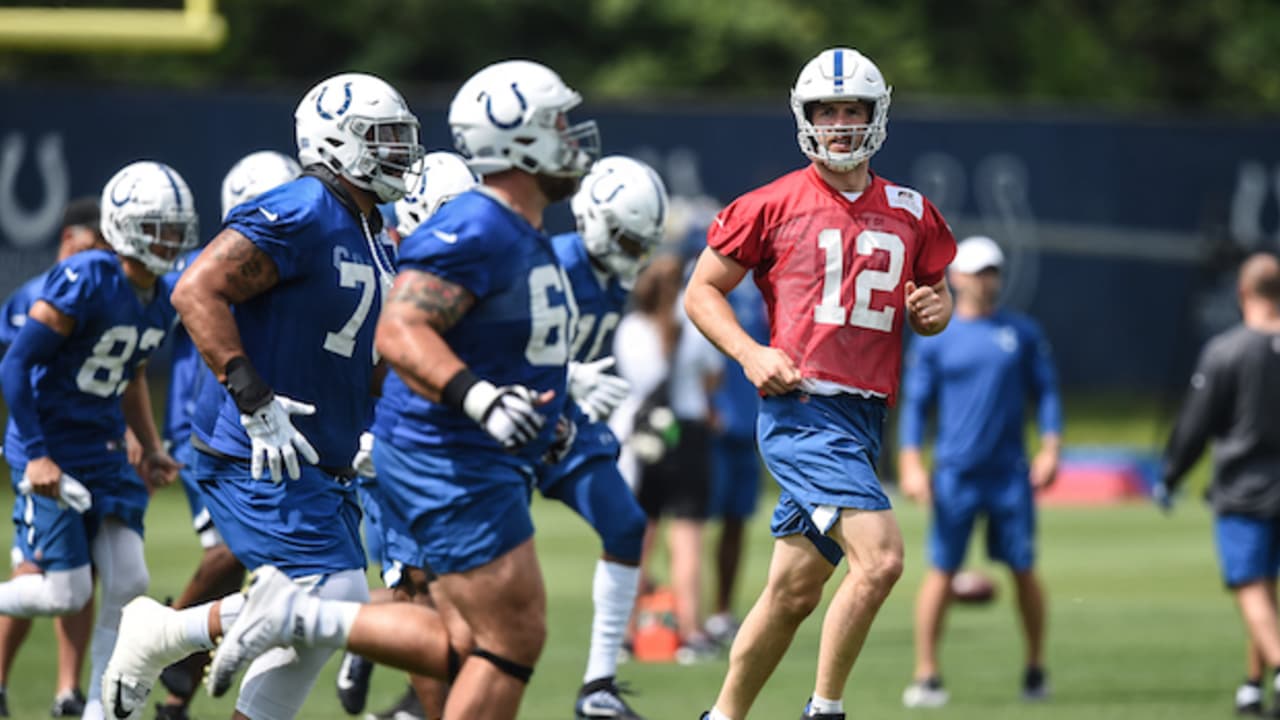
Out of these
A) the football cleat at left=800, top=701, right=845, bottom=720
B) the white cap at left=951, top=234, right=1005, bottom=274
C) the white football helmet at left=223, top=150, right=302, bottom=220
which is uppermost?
the white cap at left=951, top=234, right=1005, bottom=274

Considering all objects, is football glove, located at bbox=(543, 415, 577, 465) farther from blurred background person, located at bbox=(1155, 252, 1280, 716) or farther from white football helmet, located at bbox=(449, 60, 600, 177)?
blurred background person, located at bbox=(1155, 252, 1280, 716)

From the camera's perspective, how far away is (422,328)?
6.12 meters

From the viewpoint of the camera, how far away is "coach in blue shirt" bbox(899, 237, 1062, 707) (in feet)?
36.4

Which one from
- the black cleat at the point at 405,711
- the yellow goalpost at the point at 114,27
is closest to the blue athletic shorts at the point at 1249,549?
the black cleat at the point at 405,711

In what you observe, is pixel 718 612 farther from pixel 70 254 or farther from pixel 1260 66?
pixel 1260 66

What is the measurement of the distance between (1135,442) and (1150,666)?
16363 mm

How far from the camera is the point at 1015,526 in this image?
1120 centimetres

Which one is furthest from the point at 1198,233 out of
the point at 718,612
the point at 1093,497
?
the point at 718,612

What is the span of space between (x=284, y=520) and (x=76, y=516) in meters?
2.12

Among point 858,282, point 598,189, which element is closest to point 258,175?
point 598,189

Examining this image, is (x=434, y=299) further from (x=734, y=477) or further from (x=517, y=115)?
(x=734, y=477)

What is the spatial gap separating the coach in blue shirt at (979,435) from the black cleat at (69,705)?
4392mm

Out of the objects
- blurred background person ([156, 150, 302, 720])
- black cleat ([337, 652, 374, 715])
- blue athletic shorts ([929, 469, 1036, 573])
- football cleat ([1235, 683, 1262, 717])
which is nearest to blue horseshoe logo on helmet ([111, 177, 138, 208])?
blurred background person ([156, 150, 302, 720])

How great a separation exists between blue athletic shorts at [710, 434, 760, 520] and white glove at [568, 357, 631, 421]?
4392 mm
